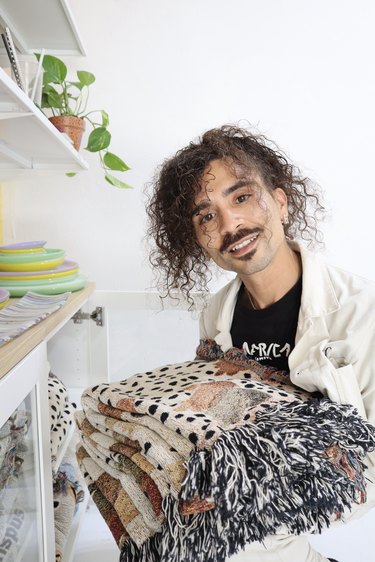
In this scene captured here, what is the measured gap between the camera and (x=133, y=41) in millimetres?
2096

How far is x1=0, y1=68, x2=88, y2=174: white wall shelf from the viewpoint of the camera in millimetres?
1102

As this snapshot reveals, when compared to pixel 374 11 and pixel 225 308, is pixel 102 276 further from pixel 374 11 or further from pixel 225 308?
pixel 374 11

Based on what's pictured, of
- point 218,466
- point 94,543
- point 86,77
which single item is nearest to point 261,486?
point 218,466

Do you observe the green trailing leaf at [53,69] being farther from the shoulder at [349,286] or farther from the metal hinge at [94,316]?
the shoulder at [349,286]

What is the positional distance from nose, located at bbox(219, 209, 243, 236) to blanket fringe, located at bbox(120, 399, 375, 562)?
47cm

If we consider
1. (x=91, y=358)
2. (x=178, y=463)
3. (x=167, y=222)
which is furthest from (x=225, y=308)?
(x=91, y=358)

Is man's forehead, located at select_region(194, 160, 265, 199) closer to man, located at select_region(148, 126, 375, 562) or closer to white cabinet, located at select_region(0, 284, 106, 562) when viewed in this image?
man, located at select_region(148, 126, 375, 562)

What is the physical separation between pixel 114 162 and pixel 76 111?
0.27m

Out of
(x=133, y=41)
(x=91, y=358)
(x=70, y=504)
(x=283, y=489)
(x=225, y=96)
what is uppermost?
(x=133, y=41)

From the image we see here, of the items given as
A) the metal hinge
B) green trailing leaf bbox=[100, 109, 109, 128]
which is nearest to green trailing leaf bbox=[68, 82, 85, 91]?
green trailing leaf bbox=[100, 109, 109, 128]

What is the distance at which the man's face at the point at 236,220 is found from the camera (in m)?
1.26

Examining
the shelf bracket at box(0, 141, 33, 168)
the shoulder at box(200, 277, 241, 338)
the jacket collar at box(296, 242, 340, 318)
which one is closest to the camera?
the jacket collar at box(296, 242, 340, 318)

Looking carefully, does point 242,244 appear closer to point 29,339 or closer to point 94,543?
point 29,339

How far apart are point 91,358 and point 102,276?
0.32m
